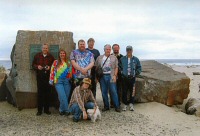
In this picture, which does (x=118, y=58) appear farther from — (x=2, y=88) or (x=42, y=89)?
(x=2, y=88)

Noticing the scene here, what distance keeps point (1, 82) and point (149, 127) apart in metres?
5.93

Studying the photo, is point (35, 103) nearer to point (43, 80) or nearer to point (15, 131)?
point (43, 80)

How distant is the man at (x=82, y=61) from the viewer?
9.74 metres

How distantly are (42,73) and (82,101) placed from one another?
1577 millimetres

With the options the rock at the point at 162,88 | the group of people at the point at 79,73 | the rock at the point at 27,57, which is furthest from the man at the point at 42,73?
the rock at the point at 162,88

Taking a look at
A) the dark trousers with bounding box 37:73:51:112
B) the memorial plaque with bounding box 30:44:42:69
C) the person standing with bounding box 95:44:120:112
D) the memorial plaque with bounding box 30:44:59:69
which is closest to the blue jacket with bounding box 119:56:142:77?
the person standing with bounding box 95:44:120:112

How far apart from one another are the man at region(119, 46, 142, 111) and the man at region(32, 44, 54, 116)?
2200mm

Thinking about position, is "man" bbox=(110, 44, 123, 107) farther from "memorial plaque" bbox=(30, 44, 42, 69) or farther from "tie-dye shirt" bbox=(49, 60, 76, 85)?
"memorial plaque" bbox=(30, 44, 42, 69)

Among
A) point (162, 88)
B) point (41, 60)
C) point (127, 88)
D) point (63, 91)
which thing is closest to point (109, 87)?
point (127, 88)

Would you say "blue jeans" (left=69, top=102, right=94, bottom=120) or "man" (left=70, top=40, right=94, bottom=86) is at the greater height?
"man" (left=70, top=40, right=94, bottom=86)

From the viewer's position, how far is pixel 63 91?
973cm

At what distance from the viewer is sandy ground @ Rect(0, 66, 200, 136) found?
27.3ft

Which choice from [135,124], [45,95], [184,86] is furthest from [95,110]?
[184,86]

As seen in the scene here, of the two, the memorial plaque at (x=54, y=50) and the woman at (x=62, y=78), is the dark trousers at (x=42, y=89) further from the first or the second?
the memorial plaque at (x=54, y=50)
